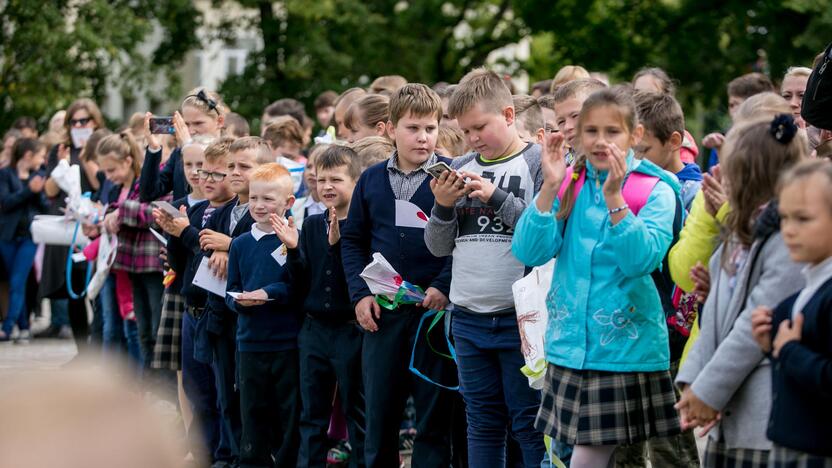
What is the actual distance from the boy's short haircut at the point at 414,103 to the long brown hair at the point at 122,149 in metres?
3.72

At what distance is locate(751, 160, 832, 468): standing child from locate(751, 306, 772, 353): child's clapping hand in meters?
0.10

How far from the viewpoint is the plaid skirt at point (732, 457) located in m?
3.74

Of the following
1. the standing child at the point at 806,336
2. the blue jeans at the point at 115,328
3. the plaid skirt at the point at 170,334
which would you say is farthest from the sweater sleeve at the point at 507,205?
the blue jeans at the point at 115,328

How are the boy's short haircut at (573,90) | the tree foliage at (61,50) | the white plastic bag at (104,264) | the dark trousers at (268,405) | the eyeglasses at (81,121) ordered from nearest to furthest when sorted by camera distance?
the boy's short haircut at (573,90)
the dark trousers at (268,405)
the white plastic bag at (104,264)
the eyeglasses at (81,121)
the tree foliage at (61,50)

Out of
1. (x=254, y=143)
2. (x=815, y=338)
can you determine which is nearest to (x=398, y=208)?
(x=254, y=143)

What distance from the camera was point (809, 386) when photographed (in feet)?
11.2

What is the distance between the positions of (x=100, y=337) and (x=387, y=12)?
15.6 meters

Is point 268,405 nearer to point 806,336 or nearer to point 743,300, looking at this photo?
point 743,300

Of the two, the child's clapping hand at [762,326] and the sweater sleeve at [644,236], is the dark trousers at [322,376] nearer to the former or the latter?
the sweater sleeve at [644,236]

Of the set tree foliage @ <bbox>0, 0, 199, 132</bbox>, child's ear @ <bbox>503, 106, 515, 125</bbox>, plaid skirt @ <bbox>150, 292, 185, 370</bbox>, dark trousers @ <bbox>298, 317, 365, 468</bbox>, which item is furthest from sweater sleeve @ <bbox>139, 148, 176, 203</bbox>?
tree foliage @ <bbox>0, 0, 199, 132</bbox>

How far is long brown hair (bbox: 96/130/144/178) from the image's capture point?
9117 millimetres

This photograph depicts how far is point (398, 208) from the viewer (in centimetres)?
578

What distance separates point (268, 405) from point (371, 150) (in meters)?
1.49

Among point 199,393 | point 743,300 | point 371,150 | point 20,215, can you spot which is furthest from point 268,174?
point 20,215
